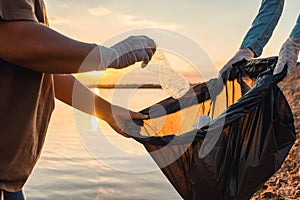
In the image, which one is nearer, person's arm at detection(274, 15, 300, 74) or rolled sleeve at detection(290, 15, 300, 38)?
person's arm at detection(274, 15, 300, 74)

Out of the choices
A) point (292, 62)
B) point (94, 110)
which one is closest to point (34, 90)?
→ point (94, 110)

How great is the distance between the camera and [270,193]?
437cm

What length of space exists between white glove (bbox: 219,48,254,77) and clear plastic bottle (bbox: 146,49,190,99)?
1.39ft

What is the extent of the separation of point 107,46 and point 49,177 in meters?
4.02

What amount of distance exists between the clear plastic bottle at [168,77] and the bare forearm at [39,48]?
28.0 inches

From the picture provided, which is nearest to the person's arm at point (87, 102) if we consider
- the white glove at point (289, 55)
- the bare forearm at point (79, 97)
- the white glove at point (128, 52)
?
the bare forearm at point (79, 97)

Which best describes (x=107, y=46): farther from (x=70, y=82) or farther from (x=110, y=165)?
(x=110, y=165)

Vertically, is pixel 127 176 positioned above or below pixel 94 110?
below

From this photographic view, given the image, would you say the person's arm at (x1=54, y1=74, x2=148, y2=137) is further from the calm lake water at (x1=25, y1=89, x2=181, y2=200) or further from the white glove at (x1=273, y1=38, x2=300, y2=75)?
the calm lake water at (x1=25, y1=89, x2=181, y2=200)

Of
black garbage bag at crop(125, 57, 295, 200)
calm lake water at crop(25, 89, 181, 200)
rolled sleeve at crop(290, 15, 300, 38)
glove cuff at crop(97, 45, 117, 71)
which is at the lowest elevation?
calm lake water at crop(25, 89, 181, 200)

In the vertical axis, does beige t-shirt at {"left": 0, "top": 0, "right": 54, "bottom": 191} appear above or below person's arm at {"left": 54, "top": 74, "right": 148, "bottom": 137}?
above

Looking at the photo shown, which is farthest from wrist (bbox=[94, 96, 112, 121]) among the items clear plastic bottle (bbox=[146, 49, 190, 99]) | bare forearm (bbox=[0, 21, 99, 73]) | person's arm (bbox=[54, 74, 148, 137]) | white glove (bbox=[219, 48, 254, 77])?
white glove (bbox=[219, 48, 254, 77])

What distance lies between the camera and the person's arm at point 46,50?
1158 mm

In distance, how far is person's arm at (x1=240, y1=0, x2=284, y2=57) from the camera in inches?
123
